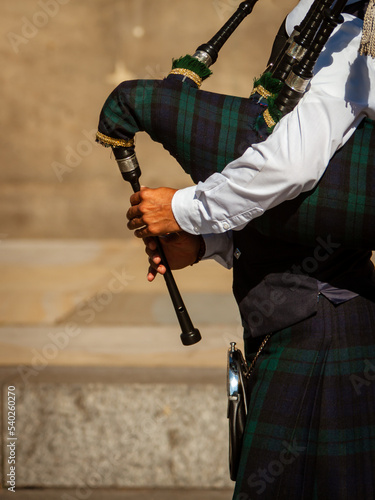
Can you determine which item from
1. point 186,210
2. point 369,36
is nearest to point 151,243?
point 186,210

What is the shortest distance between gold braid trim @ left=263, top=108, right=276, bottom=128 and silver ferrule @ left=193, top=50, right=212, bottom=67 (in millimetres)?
308

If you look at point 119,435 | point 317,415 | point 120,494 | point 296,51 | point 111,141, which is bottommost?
point 120,494

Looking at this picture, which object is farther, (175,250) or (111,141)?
(175,250)

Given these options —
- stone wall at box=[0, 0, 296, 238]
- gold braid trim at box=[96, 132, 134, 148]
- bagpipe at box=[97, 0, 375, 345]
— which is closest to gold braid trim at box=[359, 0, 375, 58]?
bagpipe at box=[97, 0, 375, 345]

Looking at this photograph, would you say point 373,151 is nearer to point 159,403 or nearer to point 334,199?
point 334,199

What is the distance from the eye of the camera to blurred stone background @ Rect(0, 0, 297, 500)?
3018 millimetres

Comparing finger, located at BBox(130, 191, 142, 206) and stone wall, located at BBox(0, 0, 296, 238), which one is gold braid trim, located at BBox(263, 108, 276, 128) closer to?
finger, located at BBox(130, 191, 142, 206)

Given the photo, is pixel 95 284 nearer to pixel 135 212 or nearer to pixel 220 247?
pixel 220 247

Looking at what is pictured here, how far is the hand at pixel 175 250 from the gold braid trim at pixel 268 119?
40 cm

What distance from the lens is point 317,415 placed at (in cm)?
151

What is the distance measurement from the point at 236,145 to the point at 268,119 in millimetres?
84

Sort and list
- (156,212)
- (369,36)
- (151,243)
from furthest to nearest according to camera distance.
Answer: (151,243) < (156,212) < (369,36)

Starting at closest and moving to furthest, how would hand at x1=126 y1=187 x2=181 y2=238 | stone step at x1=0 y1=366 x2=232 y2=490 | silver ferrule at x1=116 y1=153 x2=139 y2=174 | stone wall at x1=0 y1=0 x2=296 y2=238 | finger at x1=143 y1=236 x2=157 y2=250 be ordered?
hand at x1=126 y1=187 x2=181 y2=238 < silver ferrule at x1=116 y1=153 x2=139 y2=174 < finger at x1=143 y1=236 x2=157 y2=250 < stone step at x1=0 y1=366 x2=232 y2=490 < stone wall at x1=0 y1=0 x2=296 y2=238

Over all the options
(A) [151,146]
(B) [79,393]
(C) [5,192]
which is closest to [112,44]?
(A) [151,146]
